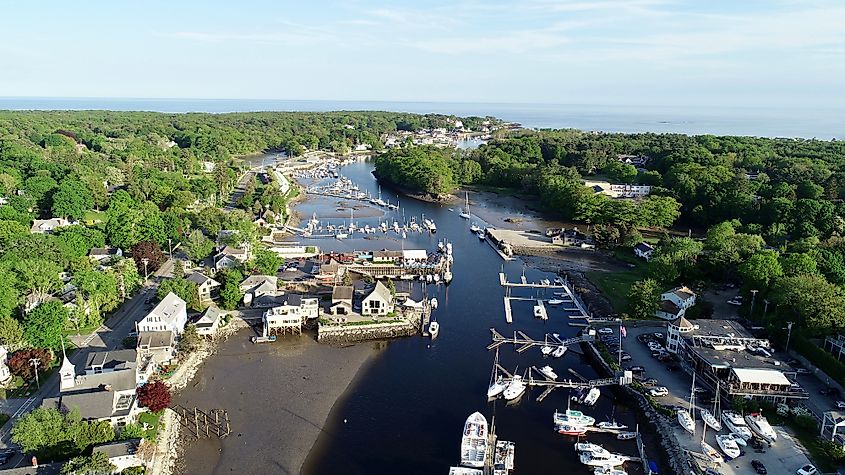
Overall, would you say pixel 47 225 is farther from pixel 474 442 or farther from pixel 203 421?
pixel 474 442


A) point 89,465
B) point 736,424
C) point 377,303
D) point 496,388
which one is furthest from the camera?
point 377,303

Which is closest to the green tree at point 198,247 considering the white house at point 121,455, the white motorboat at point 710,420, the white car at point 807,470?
Result: the white house at point 121,455

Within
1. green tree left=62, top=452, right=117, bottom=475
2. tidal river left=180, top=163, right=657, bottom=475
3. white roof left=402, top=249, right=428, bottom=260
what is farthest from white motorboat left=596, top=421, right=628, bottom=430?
white roof left=402, top=249, right=428, bottom=260

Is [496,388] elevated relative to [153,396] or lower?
lower

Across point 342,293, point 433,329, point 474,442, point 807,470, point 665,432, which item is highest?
point 342,293

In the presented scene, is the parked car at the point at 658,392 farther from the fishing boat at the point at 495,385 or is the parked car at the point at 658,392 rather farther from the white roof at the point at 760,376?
the fishing boat at the point at 495,385

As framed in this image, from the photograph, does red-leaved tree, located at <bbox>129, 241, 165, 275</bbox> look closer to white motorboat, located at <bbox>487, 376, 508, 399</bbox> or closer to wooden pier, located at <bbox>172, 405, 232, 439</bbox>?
wooden pier, located at <bbox>172, 405, 232, 439</bbox>

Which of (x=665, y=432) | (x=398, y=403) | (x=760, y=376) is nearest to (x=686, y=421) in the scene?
(x=665, y=432)

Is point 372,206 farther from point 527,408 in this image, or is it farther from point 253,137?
point 253,137
